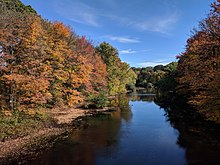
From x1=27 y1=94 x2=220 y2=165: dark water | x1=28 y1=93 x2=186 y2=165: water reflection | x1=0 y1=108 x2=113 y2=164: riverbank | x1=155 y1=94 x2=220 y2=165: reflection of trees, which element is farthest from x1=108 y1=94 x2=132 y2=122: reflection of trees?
x1=0 y1=108 x2=113 y2=164: riverbank

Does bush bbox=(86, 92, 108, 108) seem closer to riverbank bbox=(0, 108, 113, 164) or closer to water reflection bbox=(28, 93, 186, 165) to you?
water reflection bbox=(28, 93, 186, 165)

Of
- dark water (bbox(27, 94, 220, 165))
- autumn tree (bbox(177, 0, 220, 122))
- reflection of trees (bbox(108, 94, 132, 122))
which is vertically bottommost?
dark water (bbox(27, 94, 220, 165))

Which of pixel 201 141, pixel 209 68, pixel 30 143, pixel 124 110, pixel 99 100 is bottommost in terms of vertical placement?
pixel 201 141

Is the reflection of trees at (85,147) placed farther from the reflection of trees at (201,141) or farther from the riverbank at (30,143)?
the reflection of trees at (201,141)

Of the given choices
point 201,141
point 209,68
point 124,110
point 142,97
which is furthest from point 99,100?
point 142,97

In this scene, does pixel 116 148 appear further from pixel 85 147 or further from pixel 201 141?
pixel 201 141

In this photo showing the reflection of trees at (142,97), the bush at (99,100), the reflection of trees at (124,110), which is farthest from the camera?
the reflection of trees at (142,97)

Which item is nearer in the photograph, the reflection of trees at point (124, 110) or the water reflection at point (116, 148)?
the water reflection at point (116, 148)

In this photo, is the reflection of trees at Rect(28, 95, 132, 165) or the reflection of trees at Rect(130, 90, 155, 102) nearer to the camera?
the reflection of trees at Rect(28, 95, 132, 165)

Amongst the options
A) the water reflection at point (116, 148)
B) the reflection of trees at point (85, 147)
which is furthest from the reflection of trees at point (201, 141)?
the reflection of trees at point (85, 147)

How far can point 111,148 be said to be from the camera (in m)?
11.3

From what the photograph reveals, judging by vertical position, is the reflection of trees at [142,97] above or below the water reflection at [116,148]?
above

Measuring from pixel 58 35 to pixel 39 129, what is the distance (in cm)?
1184

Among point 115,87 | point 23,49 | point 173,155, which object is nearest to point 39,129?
point 23,49
